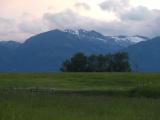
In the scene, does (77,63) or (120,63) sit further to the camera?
(77,63)

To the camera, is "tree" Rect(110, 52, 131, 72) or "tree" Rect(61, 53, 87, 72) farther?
"tree" Rect(61, 53, 87, 72)

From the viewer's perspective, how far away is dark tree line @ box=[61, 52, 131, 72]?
126 meters

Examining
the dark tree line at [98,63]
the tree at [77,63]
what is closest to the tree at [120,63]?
the dark tree line at [98,63]

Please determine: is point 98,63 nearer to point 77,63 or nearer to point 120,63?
point 77,63

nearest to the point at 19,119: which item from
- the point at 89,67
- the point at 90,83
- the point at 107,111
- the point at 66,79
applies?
the point at 107,111

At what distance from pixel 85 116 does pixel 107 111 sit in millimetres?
2807

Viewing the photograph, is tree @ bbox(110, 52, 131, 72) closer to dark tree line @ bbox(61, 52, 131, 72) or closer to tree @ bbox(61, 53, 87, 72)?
dark tree line @ bbox(61, 52, 131, 72)

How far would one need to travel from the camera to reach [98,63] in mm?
129875

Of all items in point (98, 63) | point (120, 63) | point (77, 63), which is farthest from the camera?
point (98, 63)

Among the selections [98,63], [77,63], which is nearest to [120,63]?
[98,63]

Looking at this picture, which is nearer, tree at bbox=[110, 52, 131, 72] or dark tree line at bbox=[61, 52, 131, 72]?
tree at bbox=[110, 52, 131, 72]

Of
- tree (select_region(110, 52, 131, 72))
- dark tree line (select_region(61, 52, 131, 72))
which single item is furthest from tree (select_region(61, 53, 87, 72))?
tree (select_region(110, 52, 131, 72))

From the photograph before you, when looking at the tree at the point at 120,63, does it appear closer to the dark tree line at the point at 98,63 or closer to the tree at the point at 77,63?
the dark tree line at the point at 98,63

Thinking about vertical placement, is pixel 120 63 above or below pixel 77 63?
below
